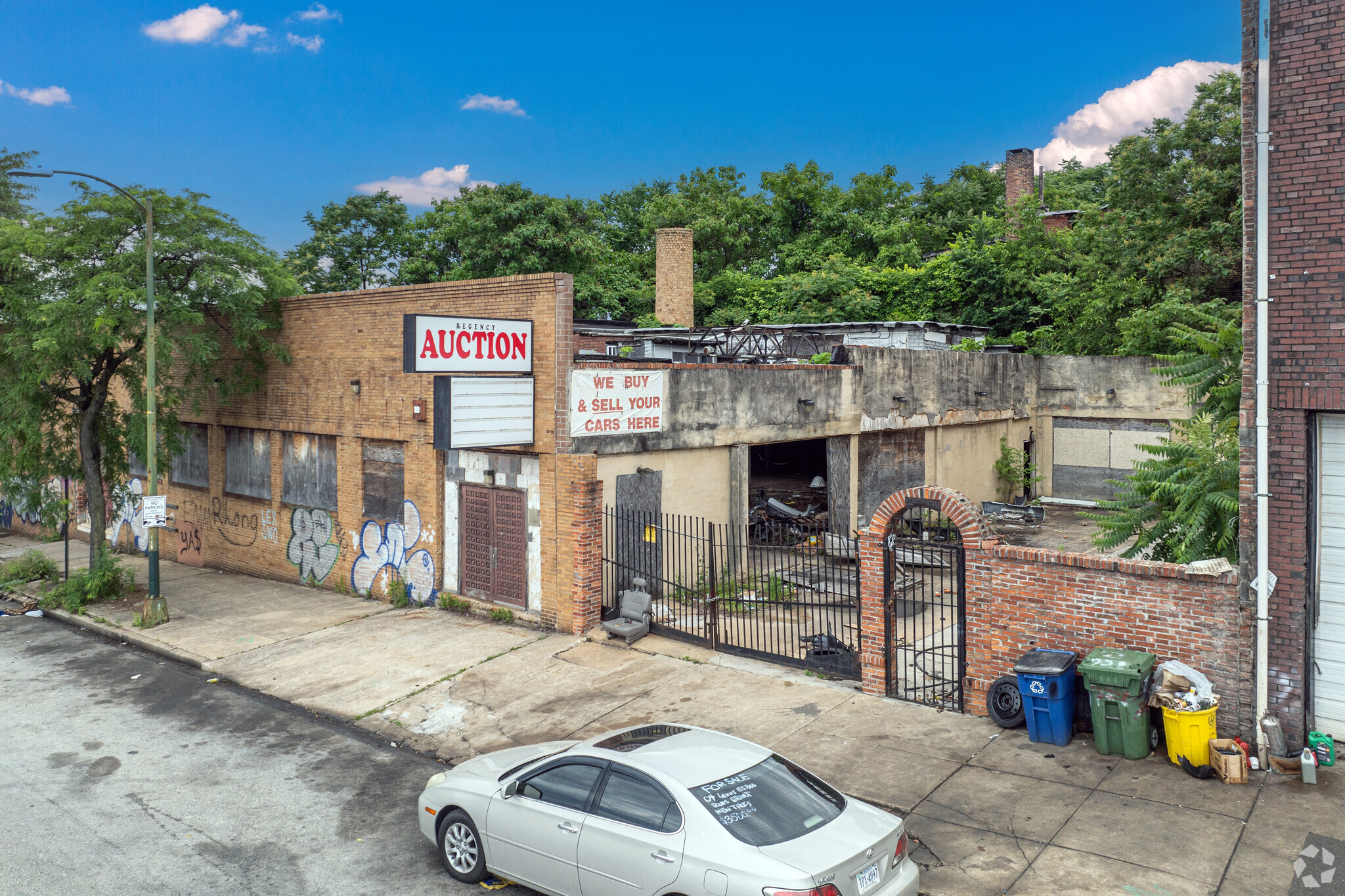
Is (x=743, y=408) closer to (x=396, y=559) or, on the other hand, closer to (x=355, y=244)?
(x=396, y=559)

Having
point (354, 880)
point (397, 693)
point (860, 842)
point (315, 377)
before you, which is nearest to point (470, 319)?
point (397, 693)

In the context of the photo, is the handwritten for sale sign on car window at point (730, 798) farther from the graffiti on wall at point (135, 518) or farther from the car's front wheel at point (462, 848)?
the graffiti on wall at point (135, 518)

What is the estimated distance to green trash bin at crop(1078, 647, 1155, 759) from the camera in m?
8.95

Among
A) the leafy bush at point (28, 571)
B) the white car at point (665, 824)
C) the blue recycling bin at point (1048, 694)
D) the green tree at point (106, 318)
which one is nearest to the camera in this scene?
the white car at point (665, 824)

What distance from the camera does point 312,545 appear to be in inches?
772

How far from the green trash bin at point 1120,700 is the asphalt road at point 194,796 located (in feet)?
20.3

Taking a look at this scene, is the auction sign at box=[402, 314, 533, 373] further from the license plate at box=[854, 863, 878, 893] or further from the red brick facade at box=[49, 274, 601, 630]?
the license plate at box=[854, 863, 878, 893]

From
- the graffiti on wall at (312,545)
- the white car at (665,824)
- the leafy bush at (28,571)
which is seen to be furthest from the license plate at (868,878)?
the leafy bush at (28,571)

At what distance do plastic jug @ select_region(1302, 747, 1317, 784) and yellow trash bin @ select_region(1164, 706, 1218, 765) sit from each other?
73 centimetres

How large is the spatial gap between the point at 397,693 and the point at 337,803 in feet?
11.0

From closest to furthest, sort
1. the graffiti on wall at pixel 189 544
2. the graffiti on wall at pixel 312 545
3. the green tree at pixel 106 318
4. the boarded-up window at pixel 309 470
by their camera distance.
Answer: the green tree at pixel 106 318
the boarded-up window at pixel 309 470
the graffiti on wall at pixel 312 545
the graffiti on wall at pixel 189 544

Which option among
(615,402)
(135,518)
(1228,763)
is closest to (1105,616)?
(1228,763)

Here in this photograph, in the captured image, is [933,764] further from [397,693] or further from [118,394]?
[118,394]

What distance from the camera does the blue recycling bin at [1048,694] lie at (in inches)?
372
